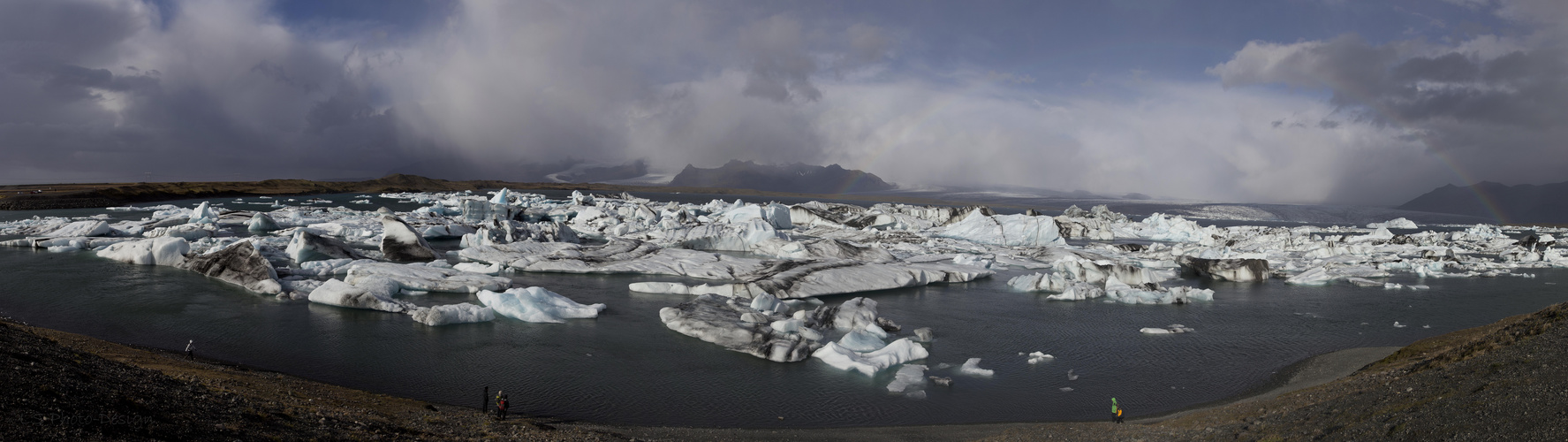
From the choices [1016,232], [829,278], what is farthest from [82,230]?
[1016,232]

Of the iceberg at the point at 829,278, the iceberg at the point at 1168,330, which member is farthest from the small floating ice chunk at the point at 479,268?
the iceberg at the point at 1168,330

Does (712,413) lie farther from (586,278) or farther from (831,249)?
(831,249)

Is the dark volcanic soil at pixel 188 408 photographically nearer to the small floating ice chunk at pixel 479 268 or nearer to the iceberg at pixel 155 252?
the small floating ice chunk at pixel 479 268

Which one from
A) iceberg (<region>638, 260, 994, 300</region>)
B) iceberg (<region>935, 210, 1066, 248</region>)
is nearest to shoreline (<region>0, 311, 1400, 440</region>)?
iceberg (<region>638, 260, 994, 300</region>)

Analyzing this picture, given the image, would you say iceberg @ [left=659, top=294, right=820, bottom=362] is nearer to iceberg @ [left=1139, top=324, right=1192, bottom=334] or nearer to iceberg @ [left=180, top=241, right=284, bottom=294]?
iceberg @ [left=1139, top=324, right=1192, bottom=334]

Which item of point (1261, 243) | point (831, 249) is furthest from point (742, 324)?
point (1261, 243)

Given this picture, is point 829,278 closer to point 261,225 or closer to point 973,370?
point 973,370
